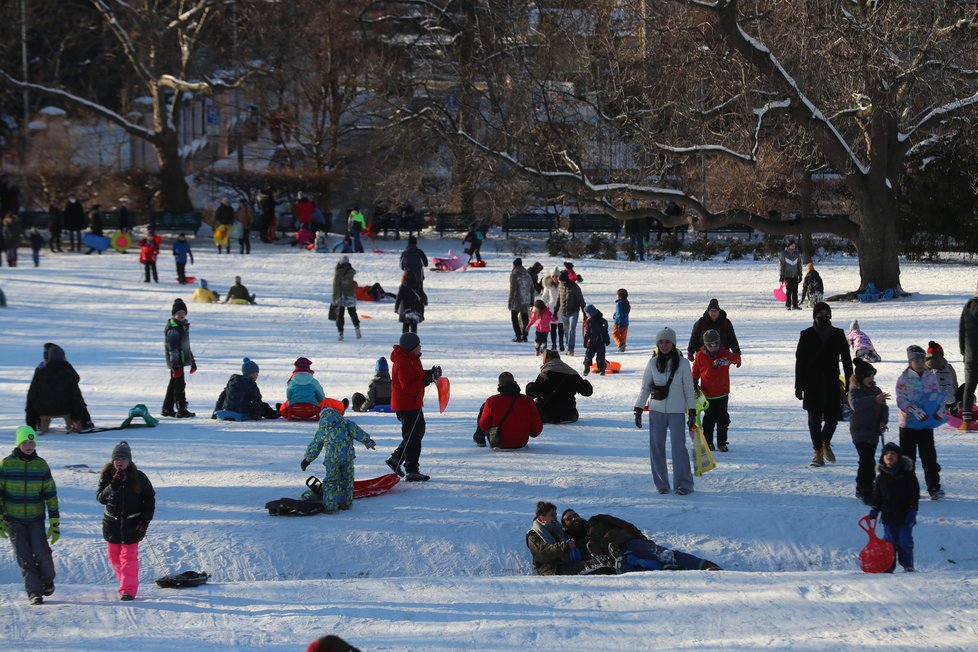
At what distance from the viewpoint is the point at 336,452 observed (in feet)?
35.5

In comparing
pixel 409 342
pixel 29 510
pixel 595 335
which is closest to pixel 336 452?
pixel 409 342

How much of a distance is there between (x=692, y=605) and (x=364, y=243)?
3145 centimetres

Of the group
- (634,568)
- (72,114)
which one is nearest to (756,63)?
(634,568)

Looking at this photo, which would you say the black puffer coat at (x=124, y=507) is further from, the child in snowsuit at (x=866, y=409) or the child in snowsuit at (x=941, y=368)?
Result: the child in snowsuit at (x=941, y=368)

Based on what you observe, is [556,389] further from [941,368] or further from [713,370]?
[941,368]

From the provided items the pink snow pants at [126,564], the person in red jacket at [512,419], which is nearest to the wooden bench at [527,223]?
the person in red jacket at [512,419]

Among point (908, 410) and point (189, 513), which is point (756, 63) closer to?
point (908, 410)

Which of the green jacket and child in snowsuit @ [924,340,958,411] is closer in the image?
the green jacket

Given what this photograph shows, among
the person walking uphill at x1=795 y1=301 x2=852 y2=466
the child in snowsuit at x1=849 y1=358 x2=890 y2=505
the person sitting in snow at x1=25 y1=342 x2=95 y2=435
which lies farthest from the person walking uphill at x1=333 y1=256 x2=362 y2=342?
the child in snowsuit at x1=849 y1=358 x2=890 y2=505

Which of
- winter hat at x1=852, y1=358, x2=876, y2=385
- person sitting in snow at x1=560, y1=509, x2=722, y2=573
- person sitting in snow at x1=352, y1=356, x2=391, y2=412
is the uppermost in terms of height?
winter hat at x1=852, y1=358, x2=876, y2=385

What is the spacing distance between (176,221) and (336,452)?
31.4 meters

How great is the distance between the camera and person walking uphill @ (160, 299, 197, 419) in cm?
1538

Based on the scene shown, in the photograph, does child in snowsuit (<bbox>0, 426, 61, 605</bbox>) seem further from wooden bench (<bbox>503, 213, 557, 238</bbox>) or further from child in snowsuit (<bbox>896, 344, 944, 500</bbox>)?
wooden bench (<bbox>503, 213, 557, 238</bbox>)

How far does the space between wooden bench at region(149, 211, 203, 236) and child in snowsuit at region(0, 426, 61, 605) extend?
32.5 metres
